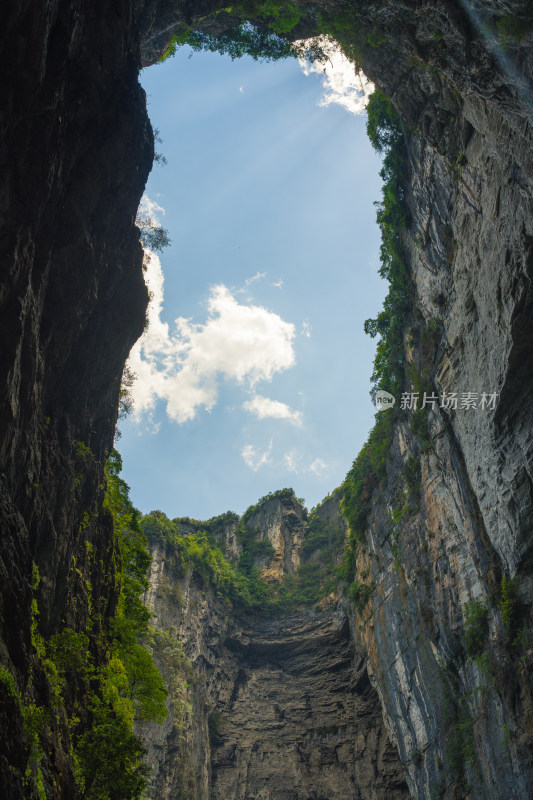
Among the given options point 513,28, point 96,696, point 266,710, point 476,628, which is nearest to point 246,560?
point 266,710

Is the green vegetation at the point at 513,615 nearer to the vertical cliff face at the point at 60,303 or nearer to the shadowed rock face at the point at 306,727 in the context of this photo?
the vertical cliff face at the point at 60,303

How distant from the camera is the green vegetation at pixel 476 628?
15.4 m

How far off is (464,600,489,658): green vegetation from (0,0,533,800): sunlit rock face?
1.29 ft

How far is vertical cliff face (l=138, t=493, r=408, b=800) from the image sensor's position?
2709 centimetres

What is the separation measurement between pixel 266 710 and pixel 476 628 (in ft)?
72.3

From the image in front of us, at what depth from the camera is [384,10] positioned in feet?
48.4

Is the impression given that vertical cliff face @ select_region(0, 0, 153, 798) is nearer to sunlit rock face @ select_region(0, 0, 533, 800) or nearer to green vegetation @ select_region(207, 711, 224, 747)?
sunlit rock face @ select_region(0, 0, 533, 800)

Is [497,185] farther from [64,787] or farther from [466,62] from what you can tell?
[64,787]

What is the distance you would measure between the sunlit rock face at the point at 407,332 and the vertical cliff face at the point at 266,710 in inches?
270

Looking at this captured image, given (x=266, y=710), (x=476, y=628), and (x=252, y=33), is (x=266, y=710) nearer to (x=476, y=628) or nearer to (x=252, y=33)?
(x=476, y=628)

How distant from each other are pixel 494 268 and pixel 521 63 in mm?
4542

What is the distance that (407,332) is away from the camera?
74.5 feet

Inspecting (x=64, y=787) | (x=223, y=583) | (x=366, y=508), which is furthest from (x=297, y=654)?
(x=64, y=787)

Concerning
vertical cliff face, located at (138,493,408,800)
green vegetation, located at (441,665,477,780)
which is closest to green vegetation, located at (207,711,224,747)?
vertical cliff face, located at (138,493,408,800)
